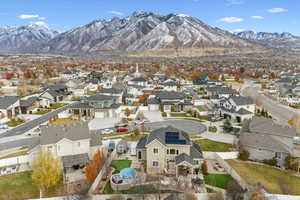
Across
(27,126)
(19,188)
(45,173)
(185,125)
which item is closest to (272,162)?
(185,125)

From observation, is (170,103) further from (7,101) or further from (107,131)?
(7,101)

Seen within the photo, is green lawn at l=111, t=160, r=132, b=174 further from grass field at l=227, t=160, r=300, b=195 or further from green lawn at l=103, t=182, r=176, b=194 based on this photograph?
grass field at l=227, t=160, r=300, b=195

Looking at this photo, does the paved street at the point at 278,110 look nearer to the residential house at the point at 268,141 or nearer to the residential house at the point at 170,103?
the residential house at the point at 268,141

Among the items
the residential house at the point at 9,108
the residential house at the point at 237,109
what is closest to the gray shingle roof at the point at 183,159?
the residential house at the point at 237,109

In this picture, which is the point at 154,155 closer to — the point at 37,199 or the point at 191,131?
the point at 37,199

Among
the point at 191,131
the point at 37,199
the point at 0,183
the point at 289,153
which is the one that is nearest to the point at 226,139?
the point at 191,131

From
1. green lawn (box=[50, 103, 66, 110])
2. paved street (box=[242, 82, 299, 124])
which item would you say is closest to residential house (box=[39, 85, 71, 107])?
green lawn (box=[50, 103, 66, 110])

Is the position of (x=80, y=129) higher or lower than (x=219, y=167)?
higher
